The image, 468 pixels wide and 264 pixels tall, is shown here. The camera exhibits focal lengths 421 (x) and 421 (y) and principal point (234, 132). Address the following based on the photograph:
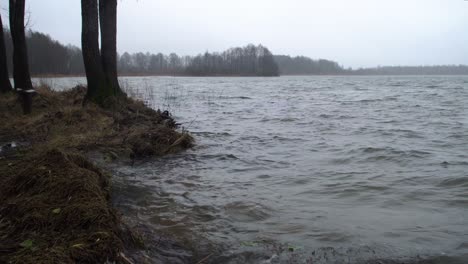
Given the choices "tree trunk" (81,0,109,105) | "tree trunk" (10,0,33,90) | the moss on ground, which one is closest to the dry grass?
"tree trunk" (81,0,109,105)

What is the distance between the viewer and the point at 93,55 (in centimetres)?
1207

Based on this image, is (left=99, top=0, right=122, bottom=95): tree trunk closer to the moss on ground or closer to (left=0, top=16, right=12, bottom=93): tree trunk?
(left=0, top=16, right=12, bottom=93): tree trunk

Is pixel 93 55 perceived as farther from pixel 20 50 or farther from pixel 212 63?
pixel 212 63

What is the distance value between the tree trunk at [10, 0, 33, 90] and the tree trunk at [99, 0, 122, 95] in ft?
7.18

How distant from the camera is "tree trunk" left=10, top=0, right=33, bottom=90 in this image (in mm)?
11695

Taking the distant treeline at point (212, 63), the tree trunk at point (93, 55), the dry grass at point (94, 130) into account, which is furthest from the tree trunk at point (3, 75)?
the distant treeline at point (212, 63)

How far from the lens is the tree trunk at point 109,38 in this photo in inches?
507

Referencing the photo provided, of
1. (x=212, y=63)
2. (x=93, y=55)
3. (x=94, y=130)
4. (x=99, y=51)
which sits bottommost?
(x=94, y=130)

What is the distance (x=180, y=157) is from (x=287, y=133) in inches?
180

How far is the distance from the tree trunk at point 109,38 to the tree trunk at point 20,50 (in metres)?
2.19

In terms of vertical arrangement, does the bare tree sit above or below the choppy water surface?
above

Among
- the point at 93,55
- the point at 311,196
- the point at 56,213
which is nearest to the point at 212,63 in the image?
the point at 93,55

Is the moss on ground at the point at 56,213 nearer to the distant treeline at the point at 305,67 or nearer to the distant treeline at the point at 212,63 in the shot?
the distant treeline at the point at 212,63

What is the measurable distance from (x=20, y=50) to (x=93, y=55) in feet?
6.75
